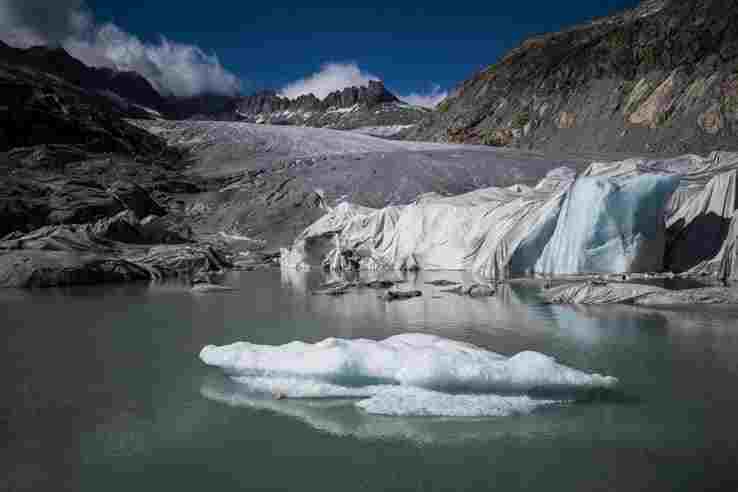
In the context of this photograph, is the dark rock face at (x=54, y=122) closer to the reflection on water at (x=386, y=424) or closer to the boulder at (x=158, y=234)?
the boulder at (x=158, y=234)

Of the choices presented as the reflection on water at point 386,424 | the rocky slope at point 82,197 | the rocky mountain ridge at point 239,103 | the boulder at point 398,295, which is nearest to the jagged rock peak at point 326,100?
the rocky mountain ridge at point 239,103

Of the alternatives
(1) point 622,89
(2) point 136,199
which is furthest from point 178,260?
(1) point 622,89

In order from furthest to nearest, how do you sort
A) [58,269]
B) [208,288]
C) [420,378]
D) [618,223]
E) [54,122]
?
[54,122], [58,269], [618,223], [208,288], [420,378]

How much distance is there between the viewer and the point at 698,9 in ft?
150

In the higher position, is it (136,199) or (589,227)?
(136,199)

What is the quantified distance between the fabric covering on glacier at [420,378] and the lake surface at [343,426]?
17cm

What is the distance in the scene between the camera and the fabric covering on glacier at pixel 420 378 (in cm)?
429

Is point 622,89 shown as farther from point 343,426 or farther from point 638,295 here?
point 343,426

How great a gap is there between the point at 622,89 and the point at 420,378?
154 feet

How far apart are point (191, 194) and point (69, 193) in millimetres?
9291

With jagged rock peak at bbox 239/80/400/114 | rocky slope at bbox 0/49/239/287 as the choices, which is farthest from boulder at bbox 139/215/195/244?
jagged rock peak at bbox 239/80/400/114

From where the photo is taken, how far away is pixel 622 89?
45.2 metres

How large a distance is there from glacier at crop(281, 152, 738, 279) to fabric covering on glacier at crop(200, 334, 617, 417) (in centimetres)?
901

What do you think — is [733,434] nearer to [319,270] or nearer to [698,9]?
[319,270]
